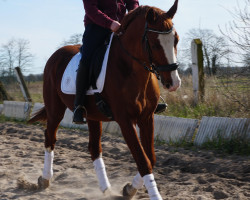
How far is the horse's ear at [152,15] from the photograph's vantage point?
4080mm

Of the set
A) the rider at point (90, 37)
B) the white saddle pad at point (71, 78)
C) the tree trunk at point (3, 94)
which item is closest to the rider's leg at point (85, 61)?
the rider at point (90, 37)

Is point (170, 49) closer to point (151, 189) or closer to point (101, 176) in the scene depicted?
point (151, 189)

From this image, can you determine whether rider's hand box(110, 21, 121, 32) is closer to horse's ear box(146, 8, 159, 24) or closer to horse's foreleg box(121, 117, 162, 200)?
horse's ear box(146, 8, 159, 24)

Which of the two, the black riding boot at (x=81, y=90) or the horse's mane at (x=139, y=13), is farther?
the black riding boot at (x=81, y=90)

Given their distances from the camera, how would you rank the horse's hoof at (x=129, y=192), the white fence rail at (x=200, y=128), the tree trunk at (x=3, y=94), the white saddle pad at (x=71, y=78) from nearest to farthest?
the horse's hoof at (x=129, y=192), the white saddle pad at (x=71, y=78), the white fence rail at (x=200, y=128), the tree trunk at (x=3, y=94)

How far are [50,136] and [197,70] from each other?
5813mm

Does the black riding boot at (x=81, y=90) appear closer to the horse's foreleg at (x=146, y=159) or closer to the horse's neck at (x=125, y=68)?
the horse's neck at (x=125, y=68)

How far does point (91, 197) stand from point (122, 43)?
217 cm

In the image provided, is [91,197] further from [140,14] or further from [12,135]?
[12,135]

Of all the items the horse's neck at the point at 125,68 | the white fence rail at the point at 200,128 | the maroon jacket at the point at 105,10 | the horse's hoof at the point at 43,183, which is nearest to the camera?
the horse's neck at the point at 125,68

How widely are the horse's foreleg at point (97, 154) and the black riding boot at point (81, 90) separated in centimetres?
61

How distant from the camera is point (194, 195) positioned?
15.8 ft

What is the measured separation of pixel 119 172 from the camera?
21.1 ft

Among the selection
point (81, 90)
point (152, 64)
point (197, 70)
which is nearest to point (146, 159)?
point (152, 64)
